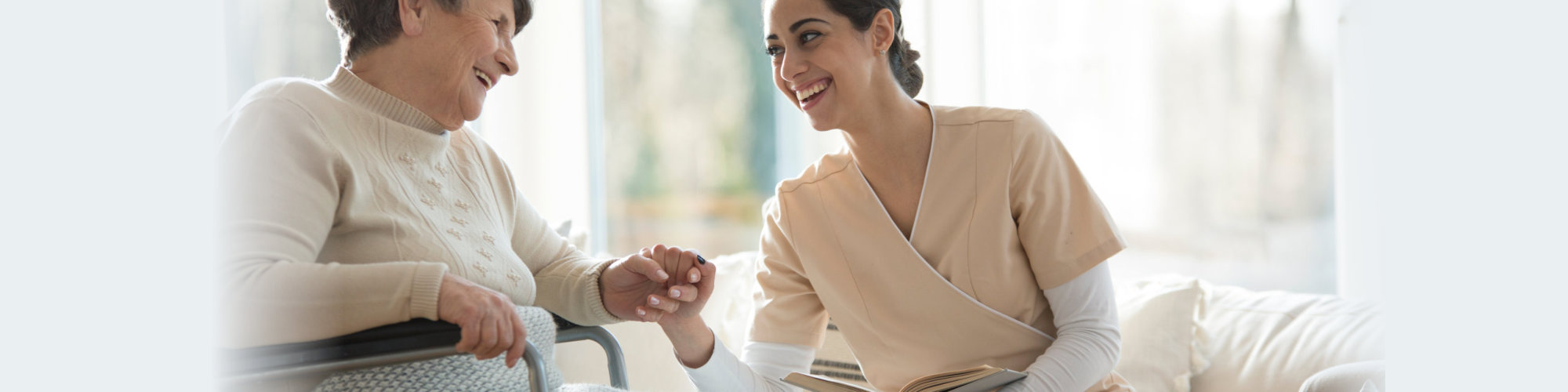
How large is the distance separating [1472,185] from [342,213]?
62 centimetres

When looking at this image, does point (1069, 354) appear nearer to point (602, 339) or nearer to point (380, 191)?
point (602, 339)

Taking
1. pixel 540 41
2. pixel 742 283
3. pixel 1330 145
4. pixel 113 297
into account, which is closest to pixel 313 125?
pixel 113 297

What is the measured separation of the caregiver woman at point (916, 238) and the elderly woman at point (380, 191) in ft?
1.72

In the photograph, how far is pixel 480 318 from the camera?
622 millimetres

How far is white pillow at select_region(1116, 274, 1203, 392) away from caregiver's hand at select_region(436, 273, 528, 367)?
1.29 m

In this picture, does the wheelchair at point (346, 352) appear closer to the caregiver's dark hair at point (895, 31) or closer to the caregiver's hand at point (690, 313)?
the caregiver's hand at point (690, 313)

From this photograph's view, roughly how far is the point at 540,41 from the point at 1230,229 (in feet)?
5.09

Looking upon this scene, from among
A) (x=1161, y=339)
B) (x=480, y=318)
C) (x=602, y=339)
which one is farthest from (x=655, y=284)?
(x=1161, y=339)

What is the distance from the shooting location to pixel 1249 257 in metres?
2.09

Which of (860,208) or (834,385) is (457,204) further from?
(860,208)

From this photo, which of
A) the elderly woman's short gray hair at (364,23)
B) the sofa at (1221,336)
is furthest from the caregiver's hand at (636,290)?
the sofa at (1221,336)

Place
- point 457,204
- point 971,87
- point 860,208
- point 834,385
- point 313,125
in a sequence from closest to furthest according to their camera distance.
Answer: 1. point 313,125
2. point 457,204
3. point 834,385
4. point 860,208
5. point 971,87

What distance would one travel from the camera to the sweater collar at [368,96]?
0.65m

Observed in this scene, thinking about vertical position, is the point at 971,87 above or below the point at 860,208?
above
